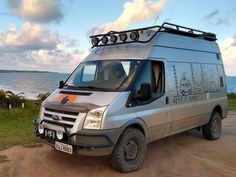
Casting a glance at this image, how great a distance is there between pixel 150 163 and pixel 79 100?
2.02 meters

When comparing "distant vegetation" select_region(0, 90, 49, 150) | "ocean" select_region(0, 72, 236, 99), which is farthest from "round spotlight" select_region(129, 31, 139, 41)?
"ocean" select_region(0, 72, 236, 99)

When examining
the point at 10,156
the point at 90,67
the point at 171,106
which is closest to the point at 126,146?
the point at 171,106

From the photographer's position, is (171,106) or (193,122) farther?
(193,122)

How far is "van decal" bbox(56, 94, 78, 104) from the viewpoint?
611 cm

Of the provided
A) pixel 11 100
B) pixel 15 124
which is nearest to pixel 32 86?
pixel 11 100

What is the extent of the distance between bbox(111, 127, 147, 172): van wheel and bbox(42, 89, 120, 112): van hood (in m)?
0.73

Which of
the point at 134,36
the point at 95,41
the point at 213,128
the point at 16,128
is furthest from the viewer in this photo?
the point at 16,128

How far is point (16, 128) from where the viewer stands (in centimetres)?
1009

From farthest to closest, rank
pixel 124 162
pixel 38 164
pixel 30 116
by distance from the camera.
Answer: pixel 30 116 → pixel 38 164 → pixel 124 162

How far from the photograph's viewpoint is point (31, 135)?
9.02 metres

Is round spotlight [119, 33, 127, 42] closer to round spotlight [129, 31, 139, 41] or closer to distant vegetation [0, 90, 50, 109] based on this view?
round spotlight [129, 31, 139, 41]

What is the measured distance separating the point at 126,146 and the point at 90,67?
2.13 m

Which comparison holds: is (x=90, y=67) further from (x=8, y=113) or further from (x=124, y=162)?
(x=8, y=113)

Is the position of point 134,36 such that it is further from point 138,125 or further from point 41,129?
point 41,129
